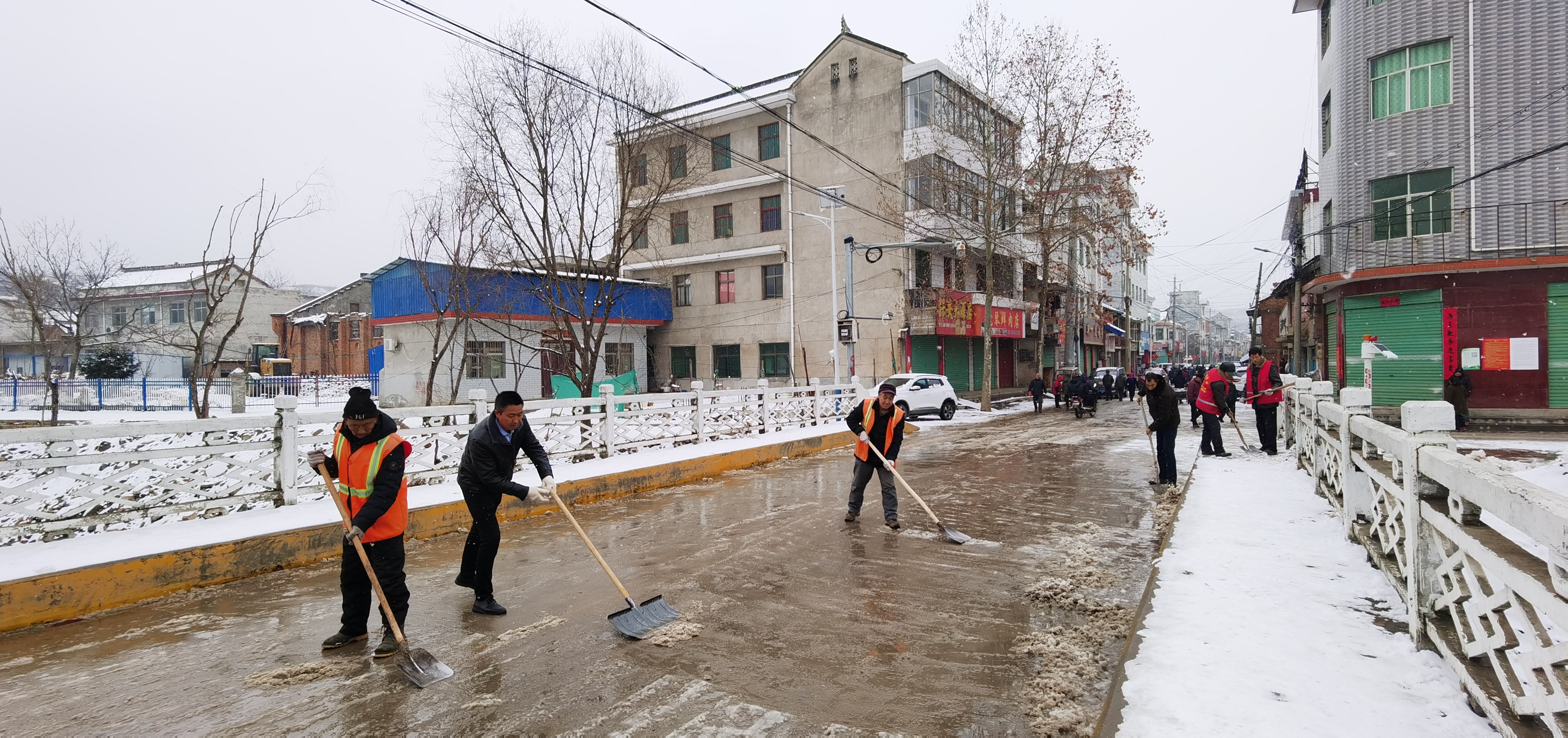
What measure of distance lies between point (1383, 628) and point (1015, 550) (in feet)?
9.11

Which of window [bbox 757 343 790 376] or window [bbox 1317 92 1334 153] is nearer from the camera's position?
window [bbox 1317 92 1334 153]

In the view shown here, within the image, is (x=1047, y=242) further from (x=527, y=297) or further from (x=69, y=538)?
(x=69, y=538)

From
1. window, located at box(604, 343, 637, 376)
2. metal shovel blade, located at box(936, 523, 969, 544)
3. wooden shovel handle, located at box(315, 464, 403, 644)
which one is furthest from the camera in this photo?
window, located at box(604, 343, 637, 376)

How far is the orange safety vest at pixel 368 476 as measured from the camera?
169 inches

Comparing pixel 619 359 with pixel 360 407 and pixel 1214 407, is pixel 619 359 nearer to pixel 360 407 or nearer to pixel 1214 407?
pixel 1214 407

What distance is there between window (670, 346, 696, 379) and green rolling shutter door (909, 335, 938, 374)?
30.5 ft

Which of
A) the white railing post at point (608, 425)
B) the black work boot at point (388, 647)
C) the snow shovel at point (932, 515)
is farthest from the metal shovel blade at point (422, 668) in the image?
the white railing post at point (608, 425)

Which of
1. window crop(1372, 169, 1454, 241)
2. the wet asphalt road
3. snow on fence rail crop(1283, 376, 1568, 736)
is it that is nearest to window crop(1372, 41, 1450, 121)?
window crop(1372, 169, 1454, 241)

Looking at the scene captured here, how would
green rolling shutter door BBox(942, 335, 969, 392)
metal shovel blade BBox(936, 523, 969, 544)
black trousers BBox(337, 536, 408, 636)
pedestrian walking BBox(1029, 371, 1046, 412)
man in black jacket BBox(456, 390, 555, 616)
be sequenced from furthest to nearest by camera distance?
green rolling shutter door BBox(942, 335, 969, 392) → pedestrian walking BBox(1029, 371, 1046, 412) → metal shovel blade BBox(936, 523, 969, 544) → man in black jacket BBox(456, 390, 555, 616) → black trousers BBox(337, 536, 408, 636)

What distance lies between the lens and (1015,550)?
632cm

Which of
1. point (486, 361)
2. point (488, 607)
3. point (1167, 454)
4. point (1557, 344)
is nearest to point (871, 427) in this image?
point (488, 607)

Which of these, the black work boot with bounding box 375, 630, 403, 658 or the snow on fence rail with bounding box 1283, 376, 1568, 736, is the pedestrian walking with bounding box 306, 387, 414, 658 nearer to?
the black work boot with bounding box 375, 630, 403, 658

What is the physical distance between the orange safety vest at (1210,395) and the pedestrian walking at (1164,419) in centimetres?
209

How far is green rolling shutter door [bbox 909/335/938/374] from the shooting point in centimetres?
2948
